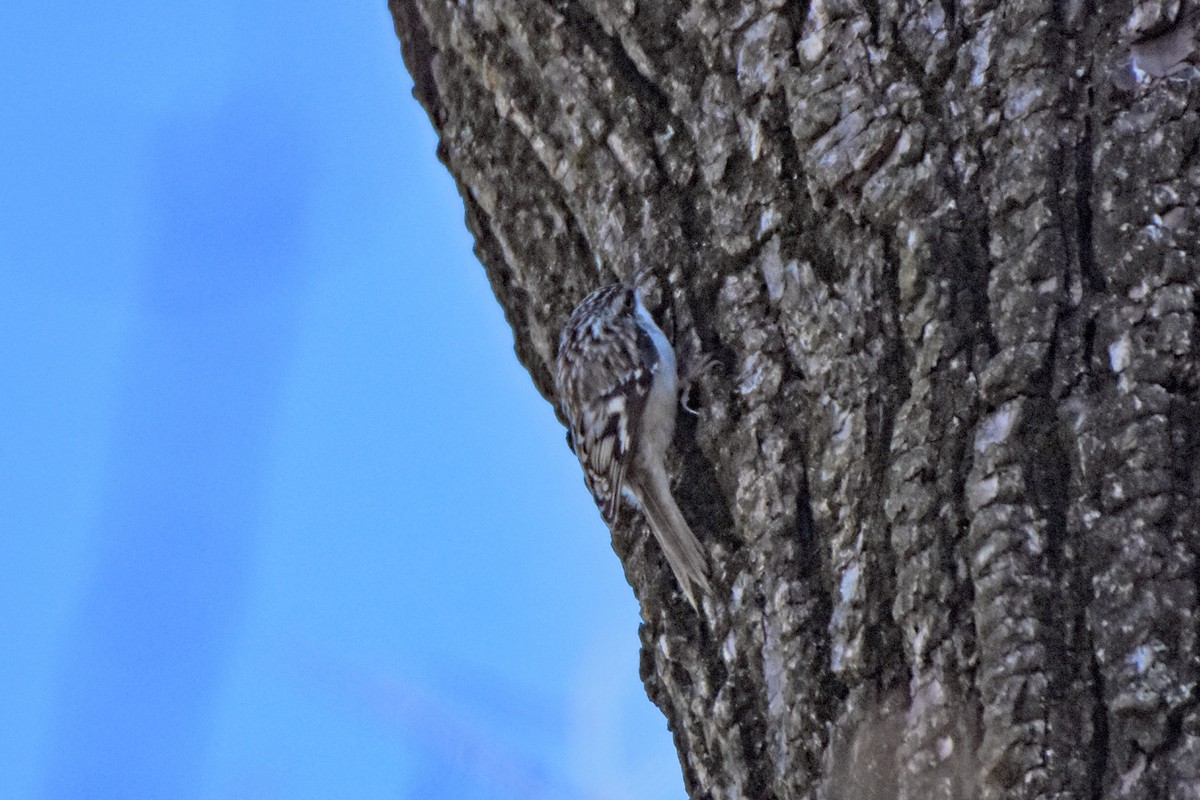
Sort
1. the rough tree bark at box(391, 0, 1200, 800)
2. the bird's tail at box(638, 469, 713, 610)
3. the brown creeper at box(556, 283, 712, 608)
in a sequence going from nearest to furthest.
→ the rough tree bark at box(391, 0, 1200, 800) < the bird's tail at box(638, 469, 713, 610) < the brown creeper at box(556, 283, 712, 608)

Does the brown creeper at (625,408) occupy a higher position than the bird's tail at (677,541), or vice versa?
the brown creeper at (625,408)

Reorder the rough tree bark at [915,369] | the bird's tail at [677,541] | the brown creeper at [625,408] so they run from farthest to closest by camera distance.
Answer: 1. the brown creeper at [625,408]
2. the bird's tail at [677,541]
3. the rough tree bark at [915,369]

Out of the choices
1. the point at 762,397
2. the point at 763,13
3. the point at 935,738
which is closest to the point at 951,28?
the point at 763,13

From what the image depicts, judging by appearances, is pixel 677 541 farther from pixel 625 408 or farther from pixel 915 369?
pixel 625 408

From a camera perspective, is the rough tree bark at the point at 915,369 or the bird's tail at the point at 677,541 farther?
the bird's tail at the point at 677,541

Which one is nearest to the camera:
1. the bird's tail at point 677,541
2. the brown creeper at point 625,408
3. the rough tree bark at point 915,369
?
the rough tree bark at point 915,369

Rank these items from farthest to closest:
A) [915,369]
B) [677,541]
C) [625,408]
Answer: [625,408]
[677,541]
[915,369]

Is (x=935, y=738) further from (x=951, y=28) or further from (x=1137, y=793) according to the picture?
(x=951, y=28)

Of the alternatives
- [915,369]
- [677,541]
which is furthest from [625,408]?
[915,369]

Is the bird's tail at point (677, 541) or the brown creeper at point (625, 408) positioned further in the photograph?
the brown creeper at point (625, 408)
